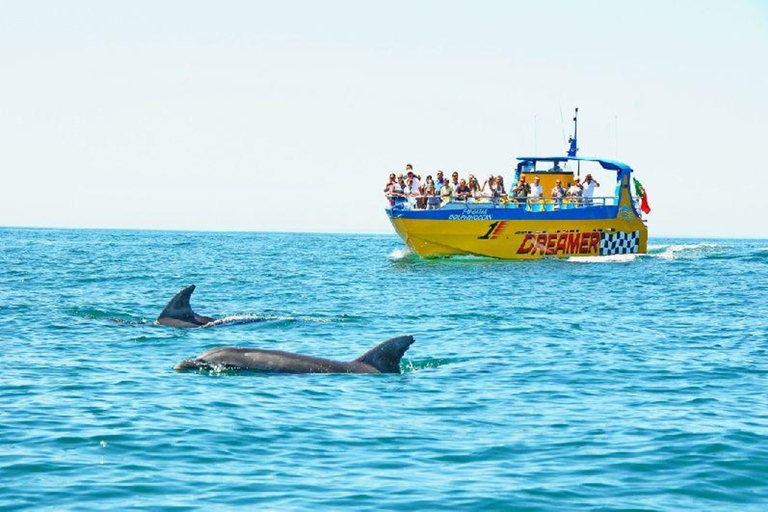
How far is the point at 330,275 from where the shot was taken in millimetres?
43844

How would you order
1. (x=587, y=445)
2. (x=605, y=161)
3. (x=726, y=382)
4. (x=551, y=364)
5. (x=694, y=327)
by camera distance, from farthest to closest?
(x=605, y=161) → (x=694, y=327) → (x=551, y=364) → (x=726, y=382) → (x=587, y=445)

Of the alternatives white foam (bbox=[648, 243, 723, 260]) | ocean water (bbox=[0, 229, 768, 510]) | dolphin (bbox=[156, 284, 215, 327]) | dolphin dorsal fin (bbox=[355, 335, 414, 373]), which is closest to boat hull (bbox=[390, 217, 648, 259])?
white foam (bbox=[648, 243, 723, 260])

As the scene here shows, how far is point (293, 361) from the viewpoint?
1510 cm

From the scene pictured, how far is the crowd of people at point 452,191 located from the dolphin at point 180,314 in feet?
83.9

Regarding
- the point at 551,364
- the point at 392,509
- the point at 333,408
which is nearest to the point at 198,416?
the point at 333,408

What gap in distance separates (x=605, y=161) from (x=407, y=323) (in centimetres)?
2824

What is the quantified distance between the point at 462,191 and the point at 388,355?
103 feet

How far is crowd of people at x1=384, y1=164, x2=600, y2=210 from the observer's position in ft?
151

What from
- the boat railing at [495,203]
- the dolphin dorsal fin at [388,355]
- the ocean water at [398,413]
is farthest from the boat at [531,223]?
→ the dolphin dorsal fin at [388,355]

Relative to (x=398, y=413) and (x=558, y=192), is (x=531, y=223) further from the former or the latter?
(x=398, y=413)

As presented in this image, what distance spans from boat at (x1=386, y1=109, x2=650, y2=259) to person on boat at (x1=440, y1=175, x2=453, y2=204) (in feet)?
0.78

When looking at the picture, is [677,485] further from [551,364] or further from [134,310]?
[134,310]

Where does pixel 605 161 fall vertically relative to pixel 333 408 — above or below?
above

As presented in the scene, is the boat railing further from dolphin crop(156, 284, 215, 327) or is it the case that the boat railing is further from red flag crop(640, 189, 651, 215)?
dolphin crop(156, 284, 215, 327)
